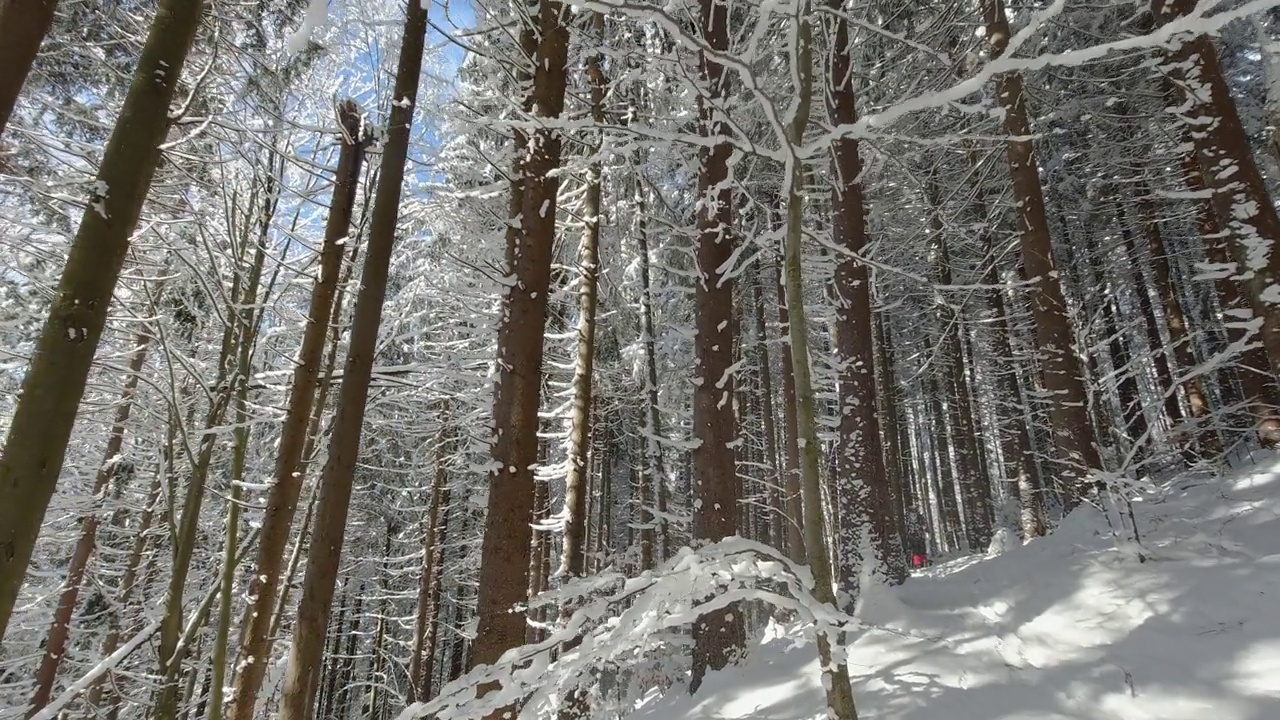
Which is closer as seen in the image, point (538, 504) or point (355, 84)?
point (355, 84)

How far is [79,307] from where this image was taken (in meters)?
2.51

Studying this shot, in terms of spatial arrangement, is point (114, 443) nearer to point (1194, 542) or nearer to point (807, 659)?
point (807, 659)

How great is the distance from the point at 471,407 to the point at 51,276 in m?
5.87

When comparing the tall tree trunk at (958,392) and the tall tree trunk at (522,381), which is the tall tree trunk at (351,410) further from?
the tall tree trunk at (958,392)

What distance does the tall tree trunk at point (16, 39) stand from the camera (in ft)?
8.21

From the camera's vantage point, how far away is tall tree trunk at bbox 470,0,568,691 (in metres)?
4.18

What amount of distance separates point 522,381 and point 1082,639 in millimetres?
4135

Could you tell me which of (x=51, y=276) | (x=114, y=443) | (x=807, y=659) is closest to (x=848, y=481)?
(x=807, y=659)

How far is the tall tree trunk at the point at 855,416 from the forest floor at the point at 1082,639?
0.45 m

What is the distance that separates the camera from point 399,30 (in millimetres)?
5477

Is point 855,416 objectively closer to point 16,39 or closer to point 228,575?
point 228,575

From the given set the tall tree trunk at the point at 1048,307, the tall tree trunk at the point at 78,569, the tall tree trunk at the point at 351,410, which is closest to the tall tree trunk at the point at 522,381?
the tall tree trunk at the point at 351,410

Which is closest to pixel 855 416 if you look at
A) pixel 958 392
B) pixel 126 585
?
pixel 958 392

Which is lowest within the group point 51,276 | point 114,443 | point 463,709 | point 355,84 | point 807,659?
point 807,659
